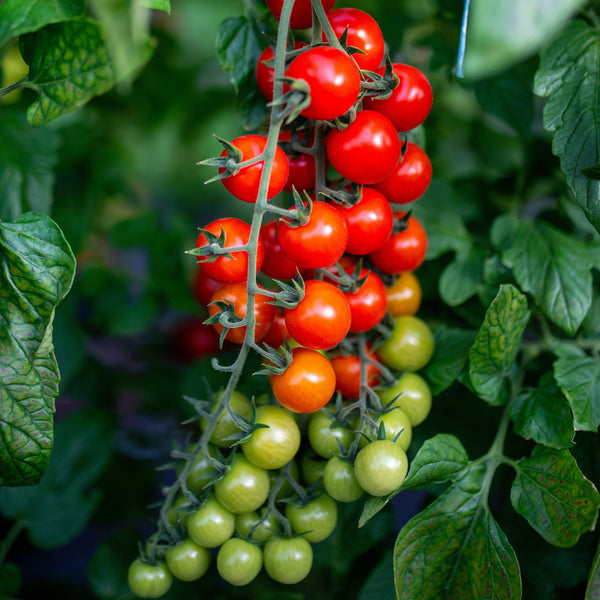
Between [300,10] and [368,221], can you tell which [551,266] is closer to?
[368,221]

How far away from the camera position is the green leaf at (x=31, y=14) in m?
0.39

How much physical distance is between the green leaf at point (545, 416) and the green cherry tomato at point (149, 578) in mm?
354

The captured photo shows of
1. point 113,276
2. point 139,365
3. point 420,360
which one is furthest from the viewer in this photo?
point 139,365

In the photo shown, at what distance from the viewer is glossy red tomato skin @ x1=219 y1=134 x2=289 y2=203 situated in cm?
43

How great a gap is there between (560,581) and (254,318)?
0.45 meters

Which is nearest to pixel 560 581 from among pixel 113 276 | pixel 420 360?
pixel 420 360

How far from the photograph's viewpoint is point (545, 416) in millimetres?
525

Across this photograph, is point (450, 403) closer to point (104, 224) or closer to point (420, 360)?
point (420, 360)

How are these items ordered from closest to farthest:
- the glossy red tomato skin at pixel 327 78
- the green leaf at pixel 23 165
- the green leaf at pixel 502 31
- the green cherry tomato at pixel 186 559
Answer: the green leaf at pixel 502 31, the glossy red tomato skin at pixel 327 78, the green cherry tomato at pixel 186 559, the green leaf at pixel 23 165

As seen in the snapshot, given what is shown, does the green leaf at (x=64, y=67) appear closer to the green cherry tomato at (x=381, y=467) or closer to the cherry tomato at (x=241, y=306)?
the cherry tomato at (x=241, y=306)

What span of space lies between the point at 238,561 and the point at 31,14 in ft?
1.51

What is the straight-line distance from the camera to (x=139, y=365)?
109 centimetres

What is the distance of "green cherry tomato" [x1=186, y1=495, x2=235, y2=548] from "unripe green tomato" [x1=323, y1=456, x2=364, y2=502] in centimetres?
9

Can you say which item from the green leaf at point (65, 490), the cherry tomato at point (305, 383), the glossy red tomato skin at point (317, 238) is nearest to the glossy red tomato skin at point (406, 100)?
the glossy red tomato skin at point (317, 238)
